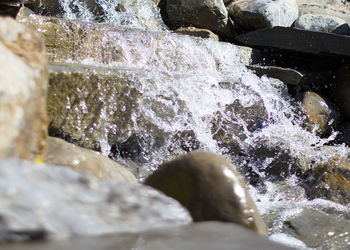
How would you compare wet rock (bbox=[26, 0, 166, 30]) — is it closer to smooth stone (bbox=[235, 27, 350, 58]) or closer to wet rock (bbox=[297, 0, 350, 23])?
smooth stone (bbox=[235, 27, 350, 58])

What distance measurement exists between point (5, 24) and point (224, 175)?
1.21 m

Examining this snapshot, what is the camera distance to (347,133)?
297 inches

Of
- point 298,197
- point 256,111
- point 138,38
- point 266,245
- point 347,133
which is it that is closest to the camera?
point 266,245

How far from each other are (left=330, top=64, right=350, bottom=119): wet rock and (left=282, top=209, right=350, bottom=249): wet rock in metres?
3.80

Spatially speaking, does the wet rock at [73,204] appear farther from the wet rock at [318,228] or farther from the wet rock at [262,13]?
the wet rock at [262,13]

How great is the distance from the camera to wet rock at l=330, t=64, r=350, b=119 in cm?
772

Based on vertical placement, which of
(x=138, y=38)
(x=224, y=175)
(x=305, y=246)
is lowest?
(x=305, y=246)

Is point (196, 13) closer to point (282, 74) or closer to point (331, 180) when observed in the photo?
point (282, 74)

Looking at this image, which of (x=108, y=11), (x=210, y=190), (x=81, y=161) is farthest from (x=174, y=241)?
(x=108, y=11)

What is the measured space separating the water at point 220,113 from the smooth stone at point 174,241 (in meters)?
1.87

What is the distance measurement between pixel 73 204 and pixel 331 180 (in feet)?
Answer: 11.8

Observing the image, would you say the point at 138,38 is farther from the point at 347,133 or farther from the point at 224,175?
the point at 224,175

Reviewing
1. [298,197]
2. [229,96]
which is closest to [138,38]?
[229,96]

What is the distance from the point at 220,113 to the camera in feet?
17.8
